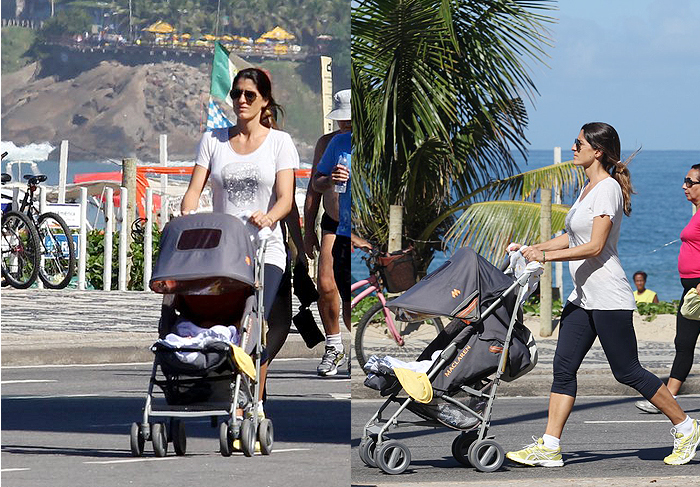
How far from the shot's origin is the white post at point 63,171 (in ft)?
12.8

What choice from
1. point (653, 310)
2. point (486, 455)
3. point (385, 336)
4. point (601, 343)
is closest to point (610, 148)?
point (601, 343)

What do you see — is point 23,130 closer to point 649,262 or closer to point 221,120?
point 221,120

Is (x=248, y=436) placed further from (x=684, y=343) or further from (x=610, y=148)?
(x=684, y=343)

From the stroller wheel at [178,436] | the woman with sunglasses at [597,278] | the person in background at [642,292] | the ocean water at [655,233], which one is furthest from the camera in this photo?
the ocean water at [655,233]

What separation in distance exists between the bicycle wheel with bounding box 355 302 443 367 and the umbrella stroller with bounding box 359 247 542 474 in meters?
2.46

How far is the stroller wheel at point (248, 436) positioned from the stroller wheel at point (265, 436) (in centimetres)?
2

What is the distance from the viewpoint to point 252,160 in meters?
3.72

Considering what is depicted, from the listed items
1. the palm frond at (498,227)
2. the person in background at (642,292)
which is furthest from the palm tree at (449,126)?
the person in background at (642,292)

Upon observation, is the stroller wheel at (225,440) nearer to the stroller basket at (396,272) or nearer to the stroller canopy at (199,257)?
the stroller canopy at (199,257)

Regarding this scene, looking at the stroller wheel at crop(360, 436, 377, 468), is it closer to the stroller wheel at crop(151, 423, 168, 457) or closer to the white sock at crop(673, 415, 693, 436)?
the white sock at crop(673, 415, 693, 436)

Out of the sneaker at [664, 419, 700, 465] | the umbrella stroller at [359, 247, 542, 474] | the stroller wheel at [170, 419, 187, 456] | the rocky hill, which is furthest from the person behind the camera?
the sneaker at [664, 419, 700, 465]

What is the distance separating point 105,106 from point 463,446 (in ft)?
8.93

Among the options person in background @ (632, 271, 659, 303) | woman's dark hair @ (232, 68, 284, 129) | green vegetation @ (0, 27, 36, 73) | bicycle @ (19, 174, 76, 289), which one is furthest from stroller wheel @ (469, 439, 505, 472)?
person in background @ (632, 271, 659, 303)

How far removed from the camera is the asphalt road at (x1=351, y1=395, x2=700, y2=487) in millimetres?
5629
